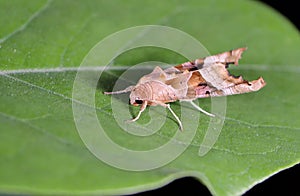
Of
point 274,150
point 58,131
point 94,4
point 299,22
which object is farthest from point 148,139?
point 299,22

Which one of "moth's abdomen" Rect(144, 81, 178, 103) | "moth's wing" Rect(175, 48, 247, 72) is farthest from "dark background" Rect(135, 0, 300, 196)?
"moth's wing" Rect(175, 48, 247, 72)

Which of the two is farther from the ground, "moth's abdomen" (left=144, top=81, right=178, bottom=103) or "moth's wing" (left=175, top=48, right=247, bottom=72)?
"moth's wing" (left=175, top=48, right=247, bottom=72)

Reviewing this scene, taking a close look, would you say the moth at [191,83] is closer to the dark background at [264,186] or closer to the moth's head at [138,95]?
the moth's head at [138,95]

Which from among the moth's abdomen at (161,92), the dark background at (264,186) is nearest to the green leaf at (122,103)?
the moth's abdomen at (161,92)

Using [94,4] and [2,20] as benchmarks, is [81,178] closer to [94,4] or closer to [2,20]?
[2,20]

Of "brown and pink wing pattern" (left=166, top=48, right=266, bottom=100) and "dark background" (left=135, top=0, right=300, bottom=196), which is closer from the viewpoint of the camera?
"brown and pink wing pattern" (left=166, top=48, right=266, bottom=100)

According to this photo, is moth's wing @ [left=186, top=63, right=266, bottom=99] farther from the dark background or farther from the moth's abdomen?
the dark background
